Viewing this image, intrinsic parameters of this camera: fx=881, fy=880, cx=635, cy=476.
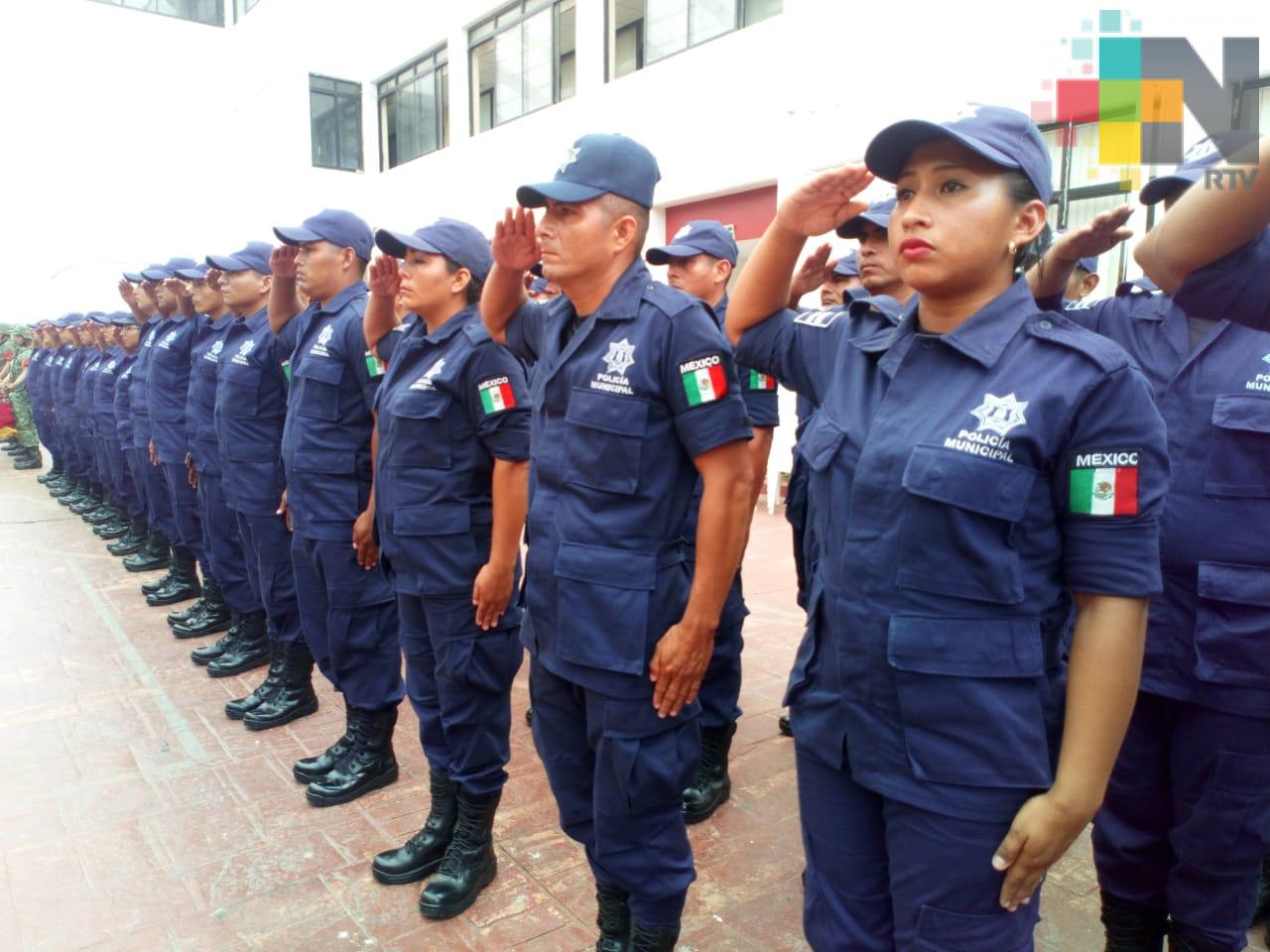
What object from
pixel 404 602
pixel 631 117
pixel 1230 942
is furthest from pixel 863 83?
pixel 1230 942

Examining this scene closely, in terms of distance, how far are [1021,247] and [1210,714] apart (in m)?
1.23

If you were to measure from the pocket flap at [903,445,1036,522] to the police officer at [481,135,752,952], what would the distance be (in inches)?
30.9

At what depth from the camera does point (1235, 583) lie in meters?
1.95

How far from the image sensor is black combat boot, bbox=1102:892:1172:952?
2156mm

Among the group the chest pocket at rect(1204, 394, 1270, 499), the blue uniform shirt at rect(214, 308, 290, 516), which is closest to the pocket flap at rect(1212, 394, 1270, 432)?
the chest pocket at rect(1204, 394, 1270, 499)

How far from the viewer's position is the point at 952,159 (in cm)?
143

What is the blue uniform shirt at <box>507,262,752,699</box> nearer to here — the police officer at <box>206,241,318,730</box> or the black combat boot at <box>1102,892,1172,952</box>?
the black combat boot at <box>1102,892,1172,952</box>

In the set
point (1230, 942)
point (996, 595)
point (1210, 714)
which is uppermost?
point (996, 595)

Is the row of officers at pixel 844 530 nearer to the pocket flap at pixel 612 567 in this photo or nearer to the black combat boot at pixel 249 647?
the pocket flap at pixel 612 567

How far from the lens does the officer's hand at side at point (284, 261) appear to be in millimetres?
3834

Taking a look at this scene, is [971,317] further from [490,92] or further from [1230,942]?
[490,92]

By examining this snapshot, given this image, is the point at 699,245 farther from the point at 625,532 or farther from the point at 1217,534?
the point at 1217,534

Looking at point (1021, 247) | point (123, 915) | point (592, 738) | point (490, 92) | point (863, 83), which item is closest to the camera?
point (1021, 247)

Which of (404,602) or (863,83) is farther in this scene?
(863,83)
